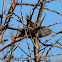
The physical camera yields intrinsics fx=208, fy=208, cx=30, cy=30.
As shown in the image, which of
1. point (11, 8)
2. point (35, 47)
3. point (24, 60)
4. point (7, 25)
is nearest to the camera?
point (35, 47)

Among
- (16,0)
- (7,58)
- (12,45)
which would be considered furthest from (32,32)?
(16,0)

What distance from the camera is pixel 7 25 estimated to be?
3.27 metres

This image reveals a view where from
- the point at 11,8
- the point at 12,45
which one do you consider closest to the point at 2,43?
the point at 12,45

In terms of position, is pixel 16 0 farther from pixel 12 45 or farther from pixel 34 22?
pixel 12 45

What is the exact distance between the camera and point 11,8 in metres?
3.52

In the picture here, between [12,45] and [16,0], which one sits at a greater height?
[16,0]

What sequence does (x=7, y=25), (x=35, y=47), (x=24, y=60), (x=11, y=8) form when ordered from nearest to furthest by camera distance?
(x=35, y=47) < (x=24, y=60) < (x=7, y=25) < (x=11, y=8)

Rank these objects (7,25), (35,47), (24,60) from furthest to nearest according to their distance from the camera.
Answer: (7,25)
(24,60)
(35,47)

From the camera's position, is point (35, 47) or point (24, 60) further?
point (24, 60)

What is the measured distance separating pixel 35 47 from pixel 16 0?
0.98 metres

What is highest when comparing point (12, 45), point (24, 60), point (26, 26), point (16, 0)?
point (16, 0)

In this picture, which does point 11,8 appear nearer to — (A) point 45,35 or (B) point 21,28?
(B) point 21,28

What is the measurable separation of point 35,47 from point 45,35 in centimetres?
75

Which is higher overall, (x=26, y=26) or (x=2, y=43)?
(x=26, y=26)
